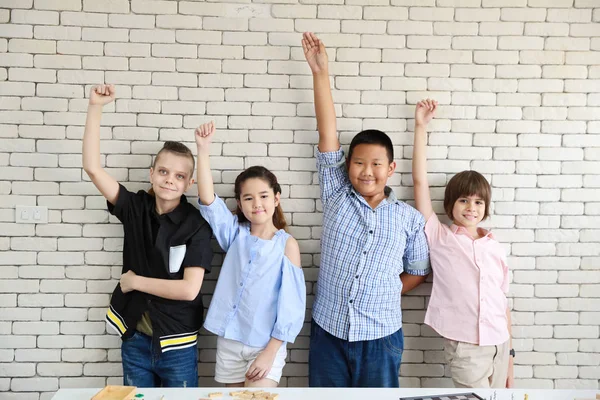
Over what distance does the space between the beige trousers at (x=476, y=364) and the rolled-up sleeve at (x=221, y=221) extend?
4.45 feet

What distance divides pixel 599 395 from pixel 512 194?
1.25 m

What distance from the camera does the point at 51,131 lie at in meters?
2.84

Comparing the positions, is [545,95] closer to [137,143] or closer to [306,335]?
[306,335]

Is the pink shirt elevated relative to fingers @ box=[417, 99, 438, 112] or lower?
lower

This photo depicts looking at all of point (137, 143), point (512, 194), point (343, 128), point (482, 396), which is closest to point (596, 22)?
point (512, 194)

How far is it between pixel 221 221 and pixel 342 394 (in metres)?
1.11

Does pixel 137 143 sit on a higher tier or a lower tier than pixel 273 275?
higher

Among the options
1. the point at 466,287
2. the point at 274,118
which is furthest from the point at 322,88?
the point at 466,287

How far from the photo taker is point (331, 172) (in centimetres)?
276

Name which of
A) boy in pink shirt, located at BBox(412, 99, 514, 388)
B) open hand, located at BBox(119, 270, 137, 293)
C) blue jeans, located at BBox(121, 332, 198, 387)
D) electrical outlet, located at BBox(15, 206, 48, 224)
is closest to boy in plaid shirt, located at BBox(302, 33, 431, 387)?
boy in pink shirt, located at BBox(412, 99, 514, 388)

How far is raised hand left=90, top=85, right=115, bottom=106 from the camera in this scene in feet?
8.52

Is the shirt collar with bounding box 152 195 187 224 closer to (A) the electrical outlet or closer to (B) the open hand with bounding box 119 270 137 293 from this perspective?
(B) the open hand with bounding box 119 270 137 293

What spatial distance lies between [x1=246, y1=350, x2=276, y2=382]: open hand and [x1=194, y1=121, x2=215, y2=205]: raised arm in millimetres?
847

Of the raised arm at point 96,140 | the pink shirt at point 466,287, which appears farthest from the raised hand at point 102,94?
the pink shirt at point 466,287
